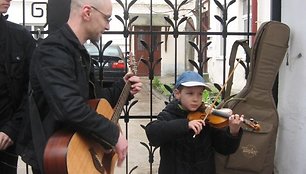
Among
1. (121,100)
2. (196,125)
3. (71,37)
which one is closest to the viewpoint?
(71,37)

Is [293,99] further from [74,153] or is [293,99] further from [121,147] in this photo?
[74,153]

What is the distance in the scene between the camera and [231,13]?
10.8m

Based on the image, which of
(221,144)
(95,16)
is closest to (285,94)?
(221,144)

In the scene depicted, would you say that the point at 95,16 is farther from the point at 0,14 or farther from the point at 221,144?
the point at 221,144

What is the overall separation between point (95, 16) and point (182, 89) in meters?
0.76

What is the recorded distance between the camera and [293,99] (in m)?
3.35

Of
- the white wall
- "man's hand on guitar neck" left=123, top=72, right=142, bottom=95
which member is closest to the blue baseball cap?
"man's hand on guitar neck" left=123, top=72, right=142, bottom=95

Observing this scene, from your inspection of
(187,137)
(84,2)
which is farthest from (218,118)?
(84,2)

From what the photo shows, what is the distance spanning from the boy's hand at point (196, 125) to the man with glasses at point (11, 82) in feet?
3.13

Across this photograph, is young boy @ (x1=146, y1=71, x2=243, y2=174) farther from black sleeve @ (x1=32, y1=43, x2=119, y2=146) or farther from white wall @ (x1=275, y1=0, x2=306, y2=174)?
white wall @ (x1=275, y1=0, x2=306, y2=174)

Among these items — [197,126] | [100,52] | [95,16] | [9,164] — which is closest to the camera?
[95,16]

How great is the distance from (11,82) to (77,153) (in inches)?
28.0

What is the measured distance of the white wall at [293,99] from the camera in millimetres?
3238

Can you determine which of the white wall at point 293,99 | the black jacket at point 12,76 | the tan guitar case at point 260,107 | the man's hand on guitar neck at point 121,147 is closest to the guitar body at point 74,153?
the man's hand on guitar neck at point 121,147
